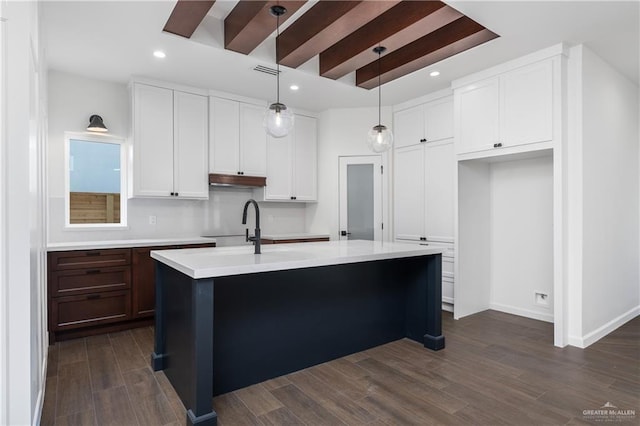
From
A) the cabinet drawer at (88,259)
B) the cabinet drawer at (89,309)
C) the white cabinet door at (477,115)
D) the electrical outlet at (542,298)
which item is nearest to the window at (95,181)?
the cabinet drawer at (88,259)

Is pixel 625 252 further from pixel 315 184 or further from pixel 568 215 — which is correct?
pixel 315 184

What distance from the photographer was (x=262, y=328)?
252 centimetres

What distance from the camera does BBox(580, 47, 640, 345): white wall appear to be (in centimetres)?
330

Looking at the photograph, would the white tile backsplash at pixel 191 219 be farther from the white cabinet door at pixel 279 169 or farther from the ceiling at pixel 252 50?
the ceiling at pixel 252 50

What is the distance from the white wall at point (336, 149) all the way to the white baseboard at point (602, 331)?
242 centimetres

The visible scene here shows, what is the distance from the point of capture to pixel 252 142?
477cm

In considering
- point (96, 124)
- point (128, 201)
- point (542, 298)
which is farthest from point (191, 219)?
point (542, 298)

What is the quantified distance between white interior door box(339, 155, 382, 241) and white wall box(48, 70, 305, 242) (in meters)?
1.36

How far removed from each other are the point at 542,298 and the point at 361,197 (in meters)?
2.49

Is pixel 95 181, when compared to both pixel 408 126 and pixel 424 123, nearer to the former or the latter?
pixel 408 126

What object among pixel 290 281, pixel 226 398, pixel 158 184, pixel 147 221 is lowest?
pixel 226 398

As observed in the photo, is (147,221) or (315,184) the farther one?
(315,184)

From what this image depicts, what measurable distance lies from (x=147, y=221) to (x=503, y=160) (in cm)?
421

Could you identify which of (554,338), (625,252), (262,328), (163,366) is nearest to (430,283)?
(554,338)
